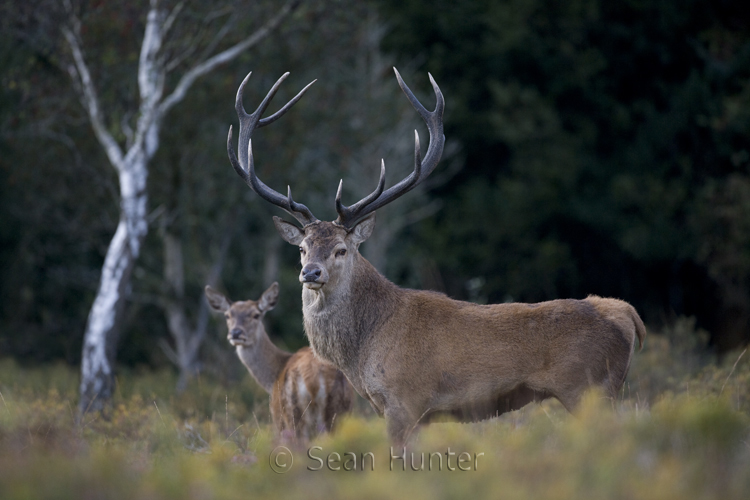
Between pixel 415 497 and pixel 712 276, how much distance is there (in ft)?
41.2

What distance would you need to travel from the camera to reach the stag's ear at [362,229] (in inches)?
244

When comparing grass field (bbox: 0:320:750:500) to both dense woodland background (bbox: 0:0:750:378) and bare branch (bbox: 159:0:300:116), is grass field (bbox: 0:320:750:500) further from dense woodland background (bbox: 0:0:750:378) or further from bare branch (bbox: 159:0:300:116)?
dense woodland background (bbox: 0:0:750:378)

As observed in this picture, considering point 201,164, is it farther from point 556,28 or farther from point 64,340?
point 556,28

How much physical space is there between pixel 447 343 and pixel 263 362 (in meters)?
2.88

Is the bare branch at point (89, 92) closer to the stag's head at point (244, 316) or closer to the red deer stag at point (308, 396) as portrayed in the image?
the stag's head at point (244, 316)

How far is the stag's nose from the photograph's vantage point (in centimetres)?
Answer: 564

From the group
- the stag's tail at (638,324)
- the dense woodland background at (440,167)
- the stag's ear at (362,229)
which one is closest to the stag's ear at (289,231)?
the stag's ear at (362,229)

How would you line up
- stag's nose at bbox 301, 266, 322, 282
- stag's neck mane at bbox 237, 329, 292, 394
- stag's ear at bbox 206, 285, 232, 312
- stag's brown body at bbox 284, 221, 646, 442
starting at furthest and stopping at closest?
stag's ear at bbox 206, 285, 232, 312
stag's neck mane at bbox 237, 329, 292, 394
stag's nose at bbox 301, 266, 322, 282
stag's brown body at bbox 284, 221, 646, 442

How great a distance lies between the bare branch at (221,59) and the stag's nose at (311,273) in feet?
16.6

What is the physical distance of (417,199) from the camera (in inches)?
774

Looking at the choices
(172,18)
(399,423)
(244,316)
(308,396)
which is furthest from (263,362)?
(172,18)

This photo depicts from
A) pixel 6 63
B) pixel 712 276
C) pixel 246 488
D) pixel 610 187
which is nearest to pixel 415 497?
pixel 246 488

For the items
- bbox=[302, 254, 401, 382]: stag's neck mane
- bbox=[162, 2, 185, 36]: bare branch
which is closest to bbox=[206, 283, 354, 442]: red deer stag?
bbox=[302, 254, 401, 382]: stag's neck mane

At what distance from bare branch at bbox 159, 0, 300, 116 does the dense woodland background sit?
1.20 ft
